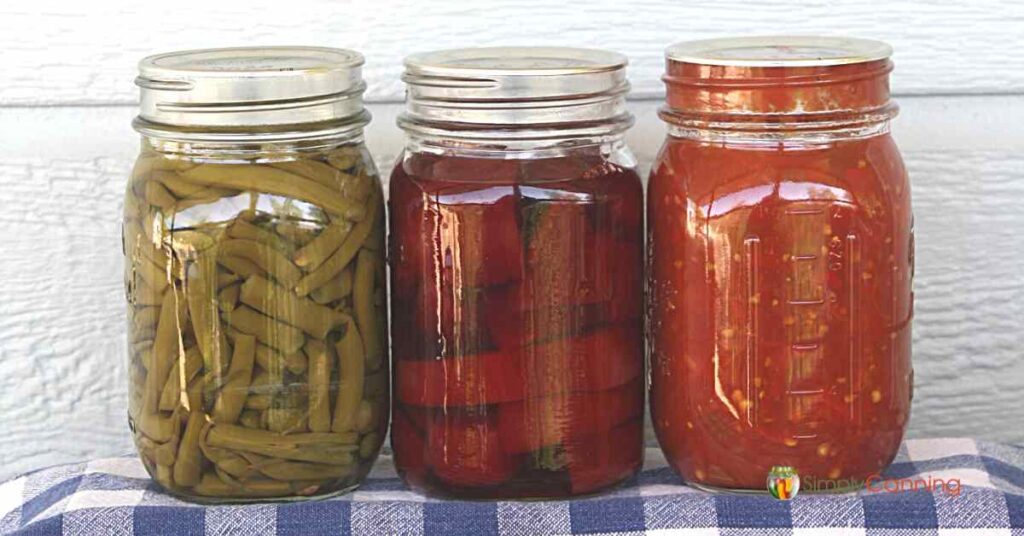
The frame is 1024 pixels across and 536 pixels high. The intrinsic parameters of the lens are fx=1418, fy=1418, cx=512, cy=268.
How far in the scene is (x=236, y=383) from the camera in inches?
33.5

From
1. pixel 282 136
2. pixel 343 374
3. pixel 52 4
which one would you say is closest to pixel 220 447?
pixel 343 374

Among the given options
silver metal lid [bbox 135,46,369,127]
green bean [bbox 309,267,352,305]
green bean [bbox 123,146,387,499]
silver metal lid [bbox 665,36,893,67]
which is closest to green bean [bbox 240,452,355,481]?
green bean [bbox 123,146,387,499]

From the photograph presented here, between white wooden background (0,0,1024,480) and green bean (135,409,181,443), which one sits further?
white wooden background (0,0,1024,480)

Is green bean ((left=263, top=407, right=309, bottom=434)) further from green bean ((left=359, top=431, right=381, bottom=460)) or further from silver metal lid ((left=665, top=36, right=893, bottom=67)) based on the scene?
silver metal lid ((left=665, top=36, right=893, bottom=67))

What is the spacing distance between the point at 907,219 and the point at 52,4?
0.60m

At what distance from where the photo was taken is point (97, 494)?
2.94 feet

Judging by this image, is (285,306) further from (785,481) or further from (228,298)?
(785,481)

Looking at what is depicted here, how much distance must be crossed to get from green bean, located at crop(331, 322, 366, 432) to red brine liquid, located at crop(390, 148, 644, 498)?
3 centimetres

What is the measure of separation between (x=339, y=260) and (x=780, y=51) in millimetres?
297

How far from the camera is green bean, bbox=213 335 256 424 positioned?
2.78 feet

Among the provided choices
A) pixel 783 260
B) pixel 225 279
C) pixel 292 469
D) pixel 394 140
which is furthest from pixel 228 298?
pixel 783 260

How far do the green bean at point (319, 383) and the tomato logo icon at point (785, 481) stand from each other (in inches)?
10.8

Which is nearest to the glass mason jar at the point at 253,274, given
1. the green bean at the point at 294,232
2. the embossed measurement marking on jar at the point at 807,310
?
the green bean at the point at 294,232

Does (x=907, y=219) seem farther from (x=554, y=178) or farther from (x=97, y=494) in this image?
(x=97, y=494)
